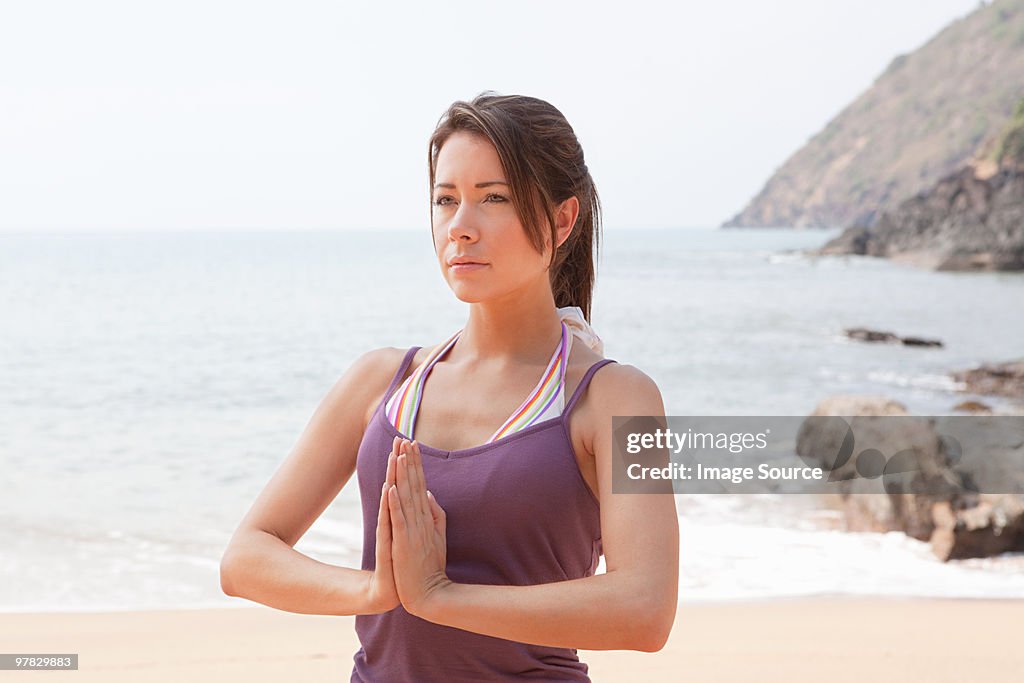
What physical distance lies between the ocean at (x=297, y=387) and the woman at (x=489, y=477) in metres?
4.76

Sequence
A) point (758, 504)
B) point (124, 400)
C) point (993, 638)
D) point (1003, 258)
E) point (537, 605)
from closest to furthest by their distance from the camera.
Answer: point (537, 605) < point (993, 638) < point (758, 504) < point (124, 400) < point (1003, 258)

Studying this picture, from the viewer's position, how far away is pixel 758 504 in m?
8.51

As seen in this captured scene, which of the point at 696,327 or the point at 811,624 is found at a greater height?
the point at 811,624

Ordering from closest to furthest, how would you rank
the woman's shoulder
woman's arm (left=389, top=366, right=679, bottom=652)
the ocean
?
woman's arm (left=389, top=366, right=679, bottom=652) → the woman's shoulder → the ocean

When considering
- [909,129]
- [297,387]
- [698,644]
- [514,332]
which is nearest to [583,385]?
[514,332]

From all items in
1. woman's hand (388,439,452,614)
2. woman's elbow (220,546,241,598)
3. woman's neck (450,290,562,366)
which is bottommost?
woman's elbow (220,546,241,598)

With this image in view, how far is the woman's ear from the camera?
1.88 m

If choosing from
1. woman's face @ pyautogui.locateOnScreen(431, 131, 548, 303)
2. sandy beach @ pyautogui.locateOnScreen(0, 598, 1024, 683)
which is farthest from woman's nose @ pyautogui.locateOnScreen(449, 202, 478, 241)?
sandy beach @ pyautogui.locateOnScreen(0, 598, 1024, 683)

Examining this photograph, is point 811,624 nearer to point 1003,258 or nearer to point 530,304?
point 530,304

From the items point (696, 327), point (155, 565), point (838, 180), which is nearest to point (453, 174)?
point (155, 565)

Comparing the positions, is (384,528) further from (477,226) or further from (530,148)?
(530,148)

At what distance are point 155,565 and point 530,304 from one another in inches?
243

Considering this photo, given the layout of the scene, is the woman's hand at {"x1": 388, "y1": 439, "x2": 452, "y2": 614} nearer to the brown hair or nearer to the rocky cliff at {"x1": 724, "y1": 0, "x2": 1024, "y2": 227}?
the brown hair

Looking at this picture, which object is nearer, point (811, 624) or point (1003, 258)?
point (811, 624)
